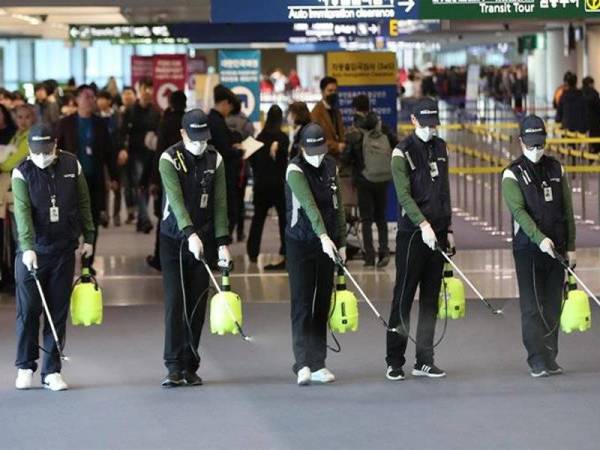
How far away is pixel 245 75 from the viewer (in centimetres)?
2488

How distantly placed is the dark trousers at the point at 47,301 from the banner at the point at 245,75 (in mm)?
12598

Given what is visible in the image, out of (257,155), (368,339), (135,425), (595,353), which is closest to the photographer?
(135,425)

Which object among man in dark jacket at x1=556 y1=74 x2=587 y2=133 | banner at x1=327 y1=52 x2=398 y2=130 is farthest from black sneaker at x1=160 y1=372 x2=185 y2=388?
man in dark jacket at x1=556 y1=74 x2=587 y2=133

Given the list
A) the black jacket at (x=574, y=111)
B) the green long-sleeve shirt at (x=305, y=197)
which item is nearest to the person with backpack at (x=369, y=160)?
the green long-sleeve shirt at (x=305, y=197)

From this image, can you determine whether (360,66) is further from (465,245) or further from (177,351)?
(177,351)

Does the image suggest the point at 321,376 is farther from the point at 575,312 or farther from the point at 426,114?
the point at 426,114

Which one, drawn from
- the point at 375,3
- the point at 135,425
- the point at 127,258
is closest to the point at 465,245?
the point at 127,258

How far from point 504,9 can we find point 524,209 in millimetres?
4653

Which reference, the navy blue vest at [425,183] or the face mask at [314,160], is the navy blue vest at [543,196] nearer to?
the navy blue vest at [425,183]

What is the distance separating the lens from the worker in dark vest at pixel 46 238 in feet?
39.3

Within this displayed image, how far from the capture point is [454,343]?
1415cm

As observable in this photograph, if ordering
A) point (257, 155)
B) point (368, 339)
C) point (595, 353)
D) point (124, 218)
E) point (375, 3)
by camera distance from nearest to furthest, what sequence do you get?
point (595, 353) < point (368, 339) < point (375, 3) < point (257, 155) < point (124, 218)

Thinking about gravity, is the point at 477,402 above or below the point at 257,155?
below

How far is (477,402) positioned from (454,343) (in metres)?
2.70
